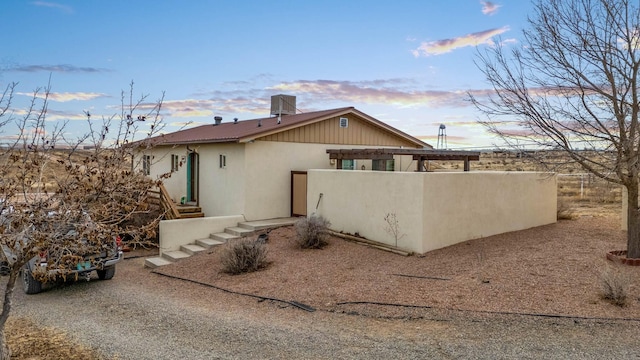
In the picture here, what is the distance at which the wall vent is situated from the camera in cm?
1903

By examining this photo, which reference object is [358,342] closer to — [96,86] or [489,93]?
[489,93]

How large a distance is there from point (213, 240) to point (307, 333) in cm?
758

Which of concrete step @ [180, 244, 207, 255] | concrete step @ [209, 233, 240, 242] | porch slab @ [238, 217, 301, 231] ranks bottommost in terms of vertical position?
concrete step @ [180, 244, 207, 255]

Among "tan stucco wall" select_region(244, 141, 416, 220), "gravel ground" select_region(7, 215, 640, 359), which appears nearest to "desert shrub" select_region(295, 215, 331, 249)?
"gravel ground" select_region(7, 215, 640, 359)

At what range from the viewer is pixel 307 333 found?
20.4 ft

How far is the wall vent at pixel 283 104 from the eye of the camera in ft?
62.4

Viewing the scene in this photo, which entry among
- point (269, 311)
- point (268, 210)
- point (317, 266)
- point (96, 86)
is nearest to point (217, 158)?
point (268, 210)

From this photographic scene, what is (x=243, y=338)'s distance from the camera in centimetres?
602

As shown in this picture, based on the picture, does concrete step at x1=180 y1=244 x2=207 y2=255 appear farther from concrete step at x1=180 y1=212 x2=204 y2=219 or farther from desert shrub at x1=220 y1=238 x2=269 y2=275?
desert shrub at x1=220 y1=238 x2=269 y2=275

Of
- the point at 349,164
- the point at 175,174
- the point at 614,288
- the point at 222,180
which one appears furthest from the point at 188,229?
the point at 614,288

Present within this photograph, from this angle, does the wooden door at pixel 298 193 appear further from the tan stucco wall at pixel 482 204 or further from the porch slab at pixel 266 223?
the tan stucco wall at pixel 482 204

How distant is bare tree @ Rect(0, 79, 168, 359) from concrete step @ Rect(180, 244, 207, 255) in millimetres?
7336

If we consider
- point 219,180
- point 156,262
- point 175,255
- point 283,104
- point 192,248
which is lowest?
point 156,262

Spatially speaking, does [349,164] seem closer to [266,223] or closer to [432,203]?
[266,223]
